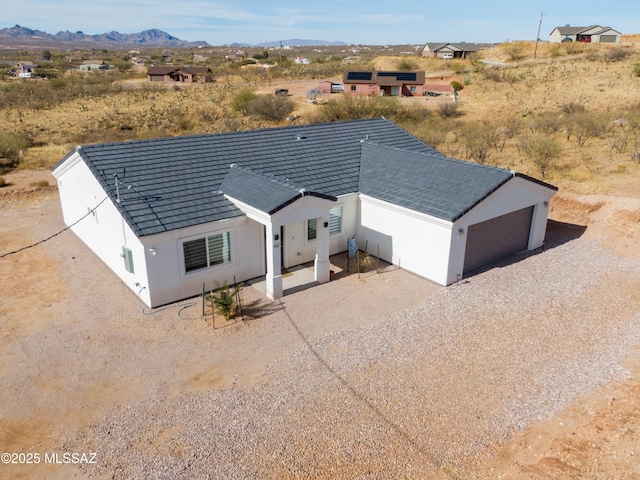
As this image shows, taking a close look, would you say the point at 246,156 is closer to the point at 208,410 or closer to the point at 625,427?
the point at 208,410

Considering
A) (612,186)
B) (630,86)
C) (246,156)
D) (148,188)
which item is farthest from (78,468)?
(630,86)

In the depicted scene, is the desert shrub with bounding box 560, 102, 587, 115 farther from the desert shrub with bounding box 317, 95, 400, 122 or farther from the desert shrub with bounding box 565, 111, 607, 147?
the desert shrub with bounding box 317, 95, 400, 122

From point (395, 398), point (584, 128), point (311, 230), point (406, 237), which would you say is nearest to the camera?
point (395, 398)

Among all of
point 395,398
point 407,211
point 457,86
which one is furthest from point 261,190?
point 457,86

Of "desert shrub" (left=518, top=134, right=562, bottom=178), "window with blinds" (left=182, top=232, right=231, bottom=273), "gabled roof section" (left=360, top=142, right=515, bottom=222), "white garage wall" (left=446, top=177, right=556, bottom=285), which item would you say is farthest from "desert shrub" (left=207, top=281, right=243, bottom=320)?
"desert shrub" (left=518, top=134, right=562, bottom=178)

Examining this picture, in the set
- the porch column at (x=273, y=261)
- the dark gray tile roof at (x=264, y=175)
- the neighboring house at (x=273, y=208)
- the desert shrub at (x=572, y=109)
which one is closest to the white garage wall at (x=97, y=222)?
the neighboring house at (x=273, y=208)

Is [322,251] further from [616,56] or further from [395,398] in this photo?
[616,56]

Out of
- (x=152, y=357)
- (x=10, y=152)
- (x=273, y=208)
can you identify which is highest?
(x=273, y=208)

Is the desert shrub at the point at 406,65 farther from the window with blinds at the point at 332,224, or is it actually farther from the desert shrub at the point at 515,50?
the window with blinds at the point at 332,224
